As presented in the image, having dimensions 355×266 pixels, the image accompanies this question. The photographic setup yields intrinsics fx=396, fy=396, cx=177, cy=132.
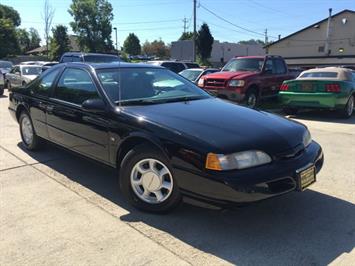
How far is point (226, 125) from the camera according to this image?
3.83 meters

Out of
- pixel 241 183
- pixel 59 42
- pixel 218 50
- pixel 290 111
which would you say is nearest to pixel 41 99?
pixel 241 183

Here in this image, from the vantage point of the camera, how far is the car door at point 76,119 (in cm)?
446

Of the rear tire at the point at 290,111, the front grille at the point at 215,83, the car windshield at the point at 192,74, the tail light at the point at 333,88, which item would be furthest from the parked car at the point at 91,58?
the tail light at the point at 333,88

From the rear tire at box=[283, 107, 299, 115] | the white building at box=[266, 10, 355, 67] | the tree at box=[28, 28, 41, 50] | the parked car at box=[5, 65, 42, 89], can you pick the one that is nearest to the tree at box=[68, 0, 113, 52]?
the tree at box=[28, 28, 41, 50]

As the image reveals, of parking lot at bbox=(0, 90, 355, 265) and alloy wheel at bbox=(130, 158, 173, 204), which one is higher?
alloy wheel at bbox=(130, 158, 173, 204)

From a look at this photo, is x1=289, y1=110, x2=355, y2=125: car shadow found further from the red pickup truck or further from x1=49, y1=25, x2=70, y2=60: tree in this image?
x1=49, y1=25, x2=70, y2=60: tree

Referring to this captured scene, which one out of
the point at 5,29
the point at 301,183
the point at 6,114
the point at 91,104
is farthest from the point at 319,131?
the point at 5,29

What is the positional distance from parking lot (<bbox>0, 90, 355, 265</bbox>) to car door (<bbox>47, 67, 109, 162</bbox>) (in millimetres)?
483

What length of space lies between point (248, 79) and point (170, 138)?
8346mm

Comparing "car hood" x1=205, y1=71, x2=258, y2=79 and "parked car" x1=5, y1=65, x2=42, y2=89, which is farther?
"parked car" x1=5, y1=65, x2=42, y2=89

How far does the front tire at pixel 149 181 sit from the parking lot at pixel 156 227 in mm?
139

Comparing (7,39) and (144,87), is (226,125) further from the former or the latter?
(7,39)

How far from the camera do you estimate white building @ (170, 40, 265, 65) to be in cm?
5066

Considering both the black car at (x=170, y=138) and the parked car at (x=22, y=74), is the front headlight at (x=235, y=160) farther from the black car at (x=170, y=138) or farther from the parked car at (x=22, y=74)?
the parked car at (x=22, y=74)
